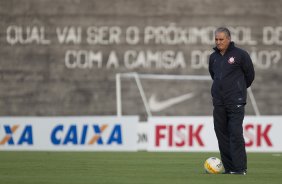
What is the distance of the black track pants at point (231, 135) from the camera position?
40.4ft

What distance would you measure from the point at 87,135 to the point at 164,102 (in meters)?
5.34

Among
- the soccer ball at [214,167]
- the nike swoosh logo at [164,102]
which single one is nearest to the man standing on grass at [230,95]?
the soccer ball at [214,167]

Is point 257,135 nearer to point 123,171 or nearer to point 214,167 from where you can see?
point 123,171

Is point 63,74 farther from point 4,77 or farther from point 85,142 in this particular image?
point 85,142

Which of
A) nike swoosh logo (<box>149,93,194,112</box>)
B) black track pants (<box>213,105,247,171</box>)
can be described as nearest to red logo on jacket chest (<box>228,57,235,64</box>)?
black track pants (<box>213,105,247,171</box>)

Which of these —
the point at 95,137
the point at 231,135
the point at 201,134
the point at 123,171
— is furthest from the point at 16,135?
the point at 231,135

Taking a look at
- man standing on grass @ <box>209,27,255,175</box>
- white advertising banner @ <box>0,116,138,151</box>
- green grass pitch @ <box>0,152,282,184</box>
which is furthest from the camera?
white advertising banner @ <box>0,116,138,151</box>

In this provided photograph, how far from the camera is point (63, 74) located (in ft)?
88.4

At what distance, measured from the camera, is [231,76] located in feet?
40.6

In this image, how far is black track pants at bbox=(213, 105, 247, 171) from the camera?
40.4 ft

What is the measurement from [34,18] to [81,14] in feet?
4.17

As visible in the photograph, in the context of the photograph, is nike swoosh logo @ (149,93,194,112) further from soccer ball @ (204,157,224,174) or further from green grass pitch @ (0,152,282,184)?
soccer ball @ (204,157,224,174)

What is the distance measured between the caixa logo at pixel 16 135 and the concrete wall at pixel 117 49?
16.0 ft

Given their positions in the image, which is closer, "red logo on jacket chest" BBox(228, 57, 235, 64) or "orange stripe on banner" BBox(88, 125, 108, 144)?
"red logo on jacket chest" BBox(228, 57, 235, 64)
